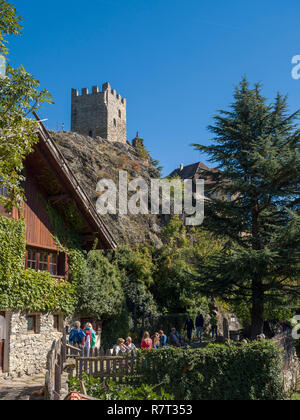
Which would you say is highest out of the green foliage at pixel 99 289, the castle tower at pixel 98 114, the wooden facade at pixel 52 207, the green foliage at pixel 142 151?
the castle tower at pixel 98 114

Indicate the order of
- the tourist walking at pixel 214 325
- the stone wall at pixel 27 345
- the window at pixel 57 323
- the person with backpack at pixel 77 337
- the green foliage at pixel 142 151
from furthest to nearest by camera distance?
1. the green foliage at pixel 142 151
2. the tourist walking at pixel 214 325
3. the window at pixel 57 323
4. the stone wall at pixel 27 345
5. the person with backpack at pixel 77 337

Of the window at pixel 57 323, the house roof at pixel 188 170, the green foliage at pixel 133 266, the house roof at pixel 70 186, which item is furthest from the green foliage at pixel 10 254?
the house roof at pixel 188 170

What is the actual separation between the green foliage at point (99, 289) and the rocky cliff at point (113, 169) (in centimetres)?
666

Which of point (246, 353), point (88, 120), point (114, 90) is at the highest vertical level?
point (114, 90)

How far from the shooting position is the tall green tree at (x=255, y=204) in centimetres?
1798

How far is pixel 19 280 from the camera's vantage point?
15016 mm

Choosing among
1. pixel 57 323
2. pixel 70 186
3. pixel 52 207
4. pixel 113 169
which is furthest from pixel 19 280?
pixel 113 169

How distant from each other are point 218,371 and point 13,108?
8.80m

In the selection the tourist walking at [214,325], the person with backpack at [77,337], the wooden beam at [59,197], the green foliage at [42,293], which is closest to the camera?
the person with backpack at [77,337]

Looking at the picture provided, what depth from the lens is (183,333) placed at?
25.6 meters

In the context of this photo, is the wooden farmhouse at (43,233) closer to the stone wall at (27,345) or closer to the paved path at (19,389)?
the stone wall at (27,345)
